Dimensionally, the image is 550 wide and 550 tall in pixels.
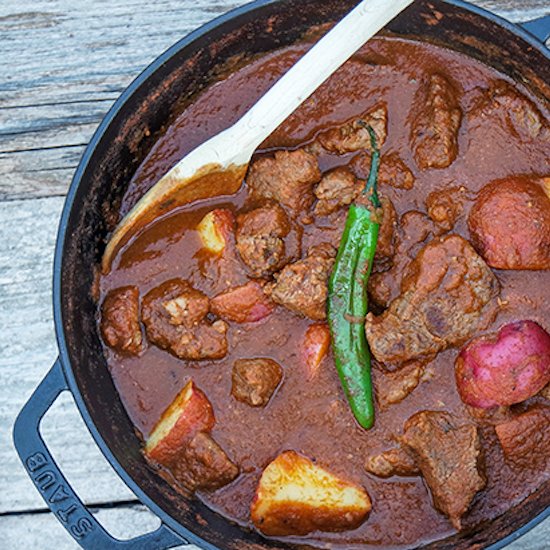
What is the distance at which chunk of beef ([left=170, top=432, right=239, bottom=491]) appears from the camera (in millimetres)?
3178

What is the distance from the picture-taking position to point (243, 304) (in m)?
3.23

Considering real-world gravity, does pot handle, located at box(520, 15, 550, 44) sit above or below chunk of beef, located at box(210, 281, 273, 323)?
above

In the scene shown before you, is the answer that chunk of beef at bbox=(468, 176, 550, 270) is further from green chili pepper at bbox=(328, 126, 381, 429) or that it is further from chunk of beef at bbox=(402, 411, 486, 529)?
chunk of beef at bbox=(402, 411, 486, 529)

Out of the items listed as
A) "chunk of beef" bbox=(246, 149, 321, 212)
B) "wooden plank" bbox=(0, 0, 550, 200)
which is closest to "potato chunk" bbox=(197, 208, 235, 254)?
"chunk of beef" bbox=(246, 149, 321, 212)

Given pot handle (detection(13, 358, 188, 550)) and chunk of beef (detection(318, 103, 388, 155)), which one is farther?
chunk of beef (detection(318, 103, 388, 155))

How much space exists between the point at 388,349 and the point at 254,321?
50 cm

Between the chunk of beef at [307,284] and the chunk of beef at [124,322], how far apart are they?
52 cm

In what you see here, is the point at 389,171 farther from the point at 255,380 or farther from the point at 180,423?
the point at 180,423

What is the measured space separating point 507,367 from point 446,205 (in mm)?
614

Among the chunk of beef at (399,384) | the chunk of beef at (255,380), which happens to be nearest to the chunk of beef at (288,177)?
the chunk of beef at (255,380)

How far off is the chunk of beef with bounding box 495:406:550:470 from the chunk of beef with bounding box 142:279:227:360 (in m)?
1.05

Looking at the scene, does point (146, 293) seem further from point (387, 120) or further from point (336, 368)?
point (387, 120)

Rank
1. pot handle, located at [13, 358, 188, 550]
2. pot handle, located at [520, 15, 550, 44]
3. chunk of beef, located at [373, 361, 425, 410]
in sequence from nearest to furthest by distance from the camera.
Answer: pot handle, located at [13, 358, 188, 550]
pot handle, located at [520, 15, 550, 44]
chunk of beef, located at [373, 361, 425, 410]

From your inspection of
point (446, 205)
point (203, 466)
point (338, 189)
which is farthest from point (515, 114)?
point (203, 466)
